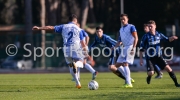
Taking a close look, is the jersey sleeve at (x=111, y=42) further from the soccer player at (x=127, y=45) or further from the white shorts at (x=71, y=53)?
the white shorts at (x=71, y=53)

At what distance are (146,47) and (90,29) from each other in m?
36.8

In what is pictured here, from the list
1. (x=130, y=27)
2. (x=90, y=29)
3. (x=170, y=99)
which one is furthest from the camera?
(x=90, y=29)

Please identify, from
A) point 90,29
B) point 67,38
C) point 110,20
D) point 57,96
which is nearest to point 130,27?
point 67,38

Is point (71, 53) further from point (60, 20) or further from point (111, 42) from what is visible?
point (60, 20)

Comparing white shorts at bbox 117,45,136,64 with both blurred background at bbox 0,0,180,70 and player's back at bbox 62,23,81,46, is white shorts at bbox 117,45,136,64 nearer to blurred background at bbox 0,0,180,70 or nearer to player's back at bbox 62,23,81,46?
player's back at bbox 62,23,81,46

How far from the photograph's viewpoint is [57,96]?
1378 centimetres

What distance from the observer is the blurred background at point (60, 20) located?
1596 inches

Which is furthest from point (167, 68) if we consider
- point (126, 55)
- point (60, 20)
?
point (60, 20)

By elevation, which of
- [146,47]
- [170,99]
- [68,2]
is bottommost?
[170,99]

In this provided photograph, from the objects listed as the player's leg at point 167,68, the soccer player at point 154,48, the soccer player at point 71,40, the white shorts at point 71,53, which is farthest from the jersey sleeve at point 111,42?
the soccer player at point 71,40

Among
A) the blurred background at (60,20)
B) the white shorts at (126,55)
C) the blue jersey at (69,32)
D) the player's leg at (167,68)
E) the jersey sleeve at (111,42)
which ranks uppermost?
the blurred background at (60,20)

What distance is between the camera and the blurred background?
40.5 m

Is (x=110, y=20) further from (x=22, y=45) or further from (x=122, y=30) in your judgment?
(x=122, y=30)

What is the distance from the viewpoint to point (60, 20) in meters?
59.7
